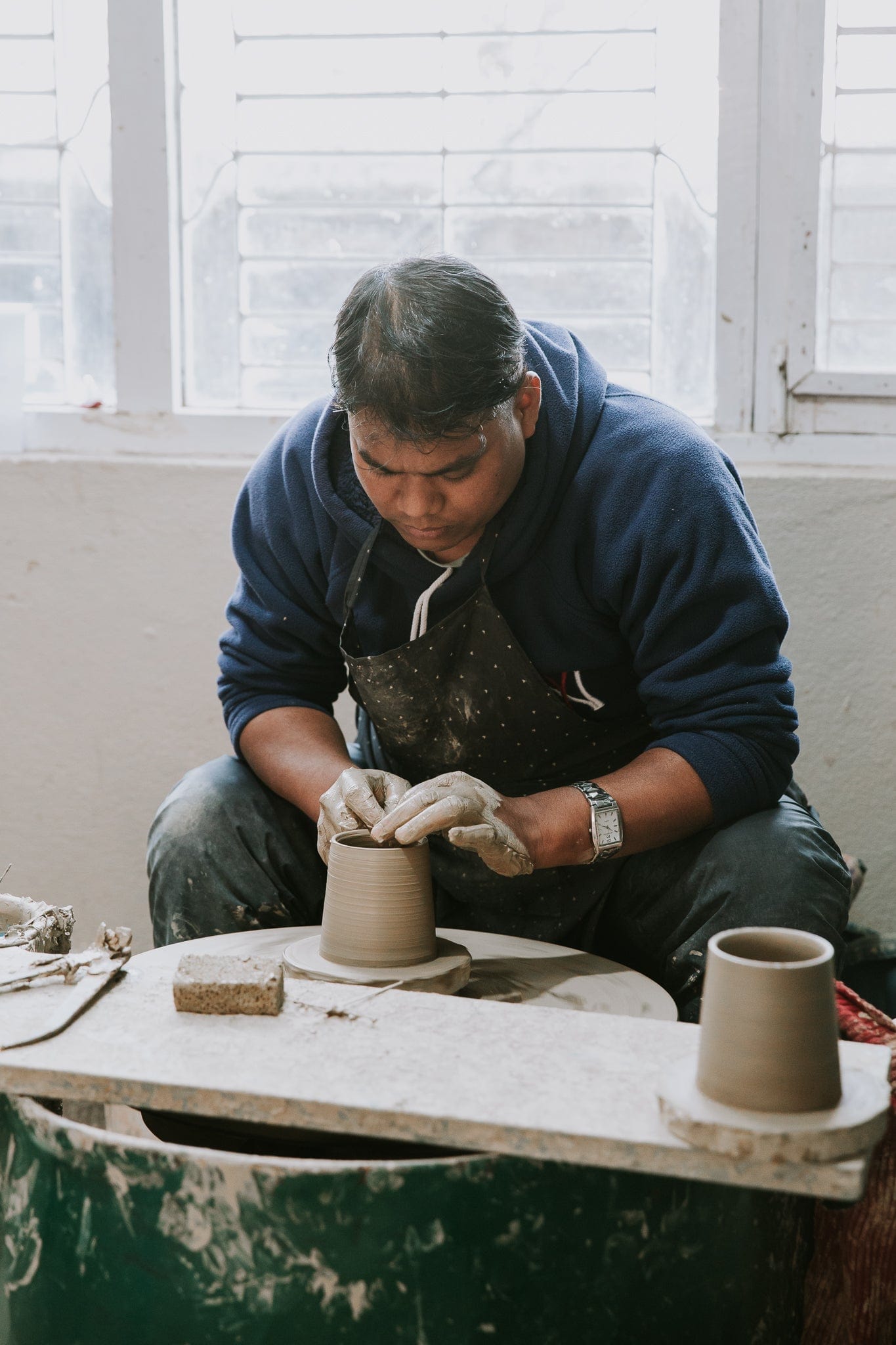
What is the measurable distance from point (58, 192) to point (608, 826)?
6.06ft

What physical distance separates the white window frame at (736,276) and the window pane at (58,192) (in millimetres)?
79

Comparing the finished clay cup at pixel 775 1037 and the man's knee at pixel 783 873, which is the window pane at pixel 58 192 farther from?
the finished clay cup at pixel 775 1037

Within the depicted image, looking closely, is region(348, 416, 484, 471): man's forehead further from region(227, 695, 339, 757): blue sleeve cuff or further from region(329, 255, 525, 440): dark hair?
region(227, 695, 339, 757): blue sleeve cuff

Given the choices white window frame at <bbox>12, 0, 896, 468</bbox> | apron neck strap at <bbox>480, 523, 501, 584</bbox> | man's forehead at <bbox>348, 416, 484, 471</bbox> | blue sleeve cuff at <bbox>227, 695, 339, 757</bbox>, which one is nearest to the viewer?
man's forehead at <bbox>348, 416, 484, 471</bbox>

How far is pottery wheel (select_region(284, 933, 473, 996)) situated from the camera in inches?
61.5

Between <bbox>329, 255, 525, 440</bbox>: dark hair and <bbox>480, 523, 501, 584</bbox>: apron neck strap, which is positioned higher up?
<bbox>329, 255, 525, 440</bbox>: dark hair

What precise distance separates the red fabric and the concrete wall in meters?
1.08

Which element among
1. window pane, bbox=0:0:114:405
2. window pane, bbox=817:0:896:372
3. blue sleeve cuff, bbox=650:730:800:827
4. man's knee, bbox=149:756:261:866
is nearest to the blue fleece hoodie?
blue sleeve cuff, bbox=650:730:800:827

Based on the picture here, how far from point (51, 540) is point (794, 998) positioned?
203 centimetres

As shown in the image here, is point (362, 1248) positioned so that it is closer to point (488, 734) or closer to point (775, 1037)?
point (775, 1037)

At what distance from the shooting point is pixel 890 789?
257 centimetres

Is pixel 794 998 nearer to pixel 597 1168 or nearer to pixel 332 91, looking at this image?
pixel 597 1168

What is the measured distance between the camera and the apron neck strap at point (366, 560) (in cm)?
196

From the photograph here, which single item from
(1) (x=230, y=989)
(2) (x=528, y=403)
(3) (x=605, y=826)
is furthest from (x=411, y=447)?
(1) (x=230, y=989)
